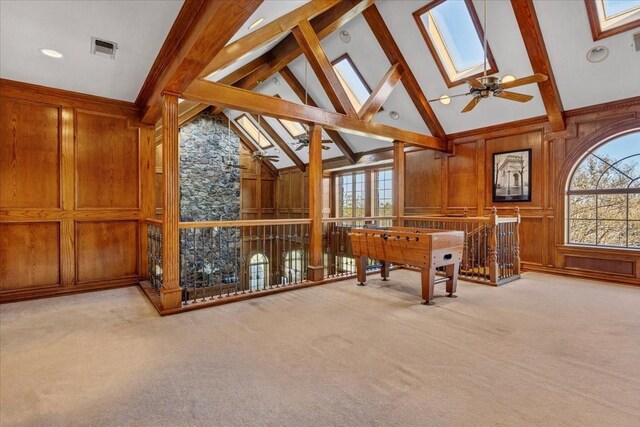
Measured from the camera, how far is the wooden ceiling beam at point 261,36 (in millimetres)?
3928

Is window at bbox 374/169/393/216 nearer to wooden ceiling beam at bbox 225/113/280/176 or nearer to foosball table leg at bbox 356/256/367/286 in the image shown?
wooden ceiling beam at bbox 225/113/280/176

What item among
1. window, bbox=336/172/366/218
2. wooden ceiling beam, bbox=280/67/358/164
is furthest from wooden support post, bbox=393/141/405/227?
window, bbox=336/172/366/218

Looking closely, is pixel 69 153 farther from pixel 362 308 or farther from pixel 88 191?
pixel 362 308

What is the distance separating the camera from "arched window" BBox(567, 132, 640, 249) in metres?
5.09

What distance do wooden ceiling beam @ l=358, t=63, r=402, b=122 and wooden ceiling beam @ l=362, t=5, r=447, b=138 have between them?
167mm

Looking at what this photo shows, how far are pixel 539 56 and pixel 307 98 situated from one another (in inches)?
188

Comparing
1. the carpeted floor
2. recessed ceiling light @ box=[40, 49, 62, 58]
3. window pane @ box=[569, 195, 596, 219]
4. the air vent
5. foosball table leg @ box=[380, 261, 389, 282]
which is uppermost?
the air vent

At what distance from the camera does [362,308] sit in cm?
373

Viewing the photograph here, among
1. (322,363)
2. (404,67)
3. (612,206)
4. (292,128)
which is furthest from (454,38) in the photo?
(322,363)

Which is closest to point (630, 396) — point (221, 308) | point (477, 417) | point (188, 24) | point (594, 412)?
point (594, 412)

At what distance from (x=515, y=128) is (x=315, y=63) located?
13.4 ft

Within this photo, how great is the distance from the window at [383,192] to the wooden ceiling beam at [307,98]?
→ 887 millimetres

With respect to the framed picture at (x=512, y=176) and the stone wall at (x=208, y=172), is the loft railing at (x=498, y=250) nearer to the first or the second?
the framed picture at (x=512, y=176)

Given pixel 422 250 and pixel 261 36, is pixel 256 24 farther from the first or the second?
pixel 422 250
